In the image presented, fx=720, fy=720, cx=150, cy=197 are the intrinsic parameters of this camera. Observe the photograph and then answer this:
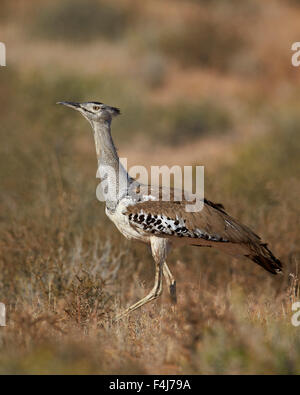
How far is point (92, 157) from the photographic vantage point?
367 inches

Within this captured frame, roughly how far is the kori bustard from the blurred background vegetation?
1.00ft

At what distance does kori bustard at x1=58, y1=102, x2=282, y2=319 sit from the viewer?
4.57 metres

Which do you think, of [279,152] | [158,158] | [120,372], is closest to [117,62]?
[158,158]

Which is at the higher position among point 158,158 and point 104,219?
point 158,158

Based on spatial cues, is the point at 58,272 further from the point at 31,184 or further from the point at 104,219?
the point at 31,184

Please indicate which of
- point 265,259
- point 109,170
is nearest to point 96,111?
point 109,170

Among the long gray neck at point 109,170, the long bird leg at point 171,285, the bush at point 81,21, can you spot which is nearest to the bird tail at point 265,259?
the long bird leg at point 171,285

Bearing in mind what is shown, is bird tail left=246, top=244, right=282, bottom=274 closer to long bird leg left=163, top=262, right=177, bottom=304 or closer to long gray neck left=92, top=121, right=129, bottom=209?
long bird leg left=163, top=262, right=177, bottom=304

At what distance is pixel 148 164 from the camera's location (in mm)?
12227

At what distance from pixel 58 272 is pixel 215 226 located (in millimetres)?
1337

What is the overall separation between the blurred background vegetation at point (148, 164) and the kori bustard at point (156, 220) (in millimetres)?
304

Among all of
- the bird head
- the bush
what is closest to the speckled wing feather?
the bird head

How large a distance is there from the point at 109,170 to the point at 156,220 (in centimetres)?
45

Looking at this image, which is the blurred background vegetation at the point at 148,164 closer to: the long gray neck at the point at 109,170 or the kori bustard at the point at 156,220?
the kori bustard at the point at 156,220
